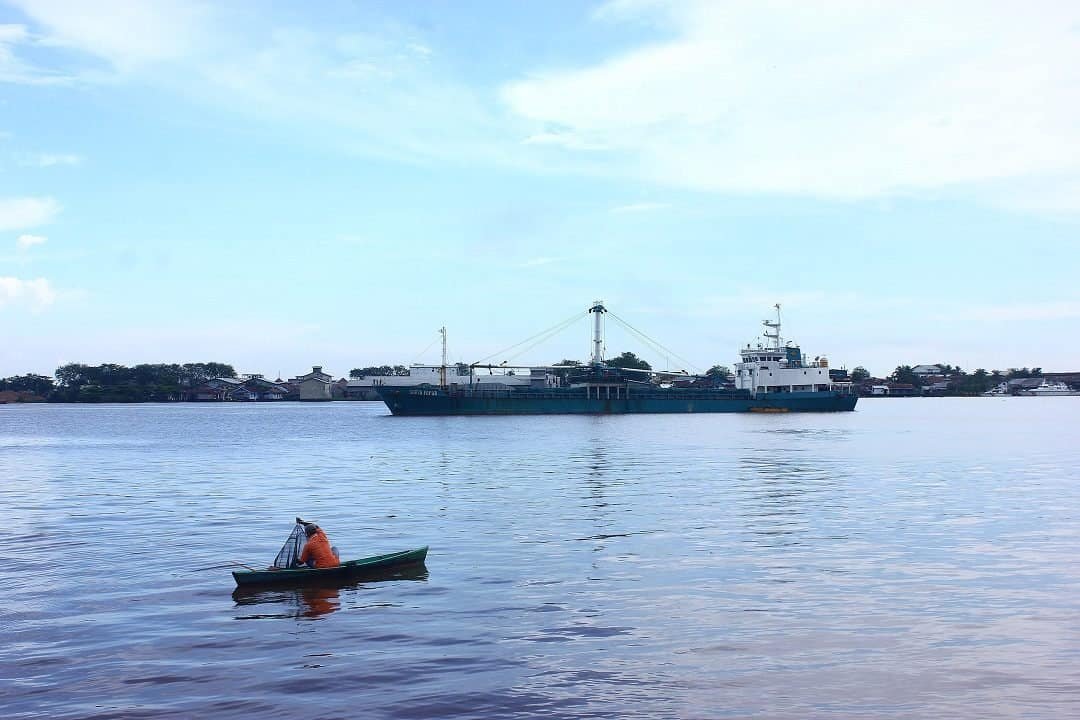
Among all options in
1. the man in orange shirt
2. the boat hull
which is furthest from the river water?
the boat hull

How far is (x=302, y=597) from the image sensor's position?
18.5 meters

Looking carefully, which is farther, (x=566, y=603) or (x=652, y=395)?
(x=652, y=395)

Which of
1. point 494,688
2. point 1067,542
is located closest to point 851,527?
point 1067,542

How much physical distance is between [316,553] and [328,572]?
18.5 inches

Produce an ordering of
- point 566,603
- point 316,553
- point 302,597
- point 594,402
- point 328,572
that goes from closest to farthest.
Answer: point 566,603
point 302,597
point 328,572
point 316,553
point 594,402

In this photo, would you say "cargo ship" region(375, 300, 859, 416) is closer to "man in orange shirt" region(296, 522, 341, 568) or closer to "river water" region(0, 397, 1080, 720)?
"river water" region(0, 397, 1080, 720)

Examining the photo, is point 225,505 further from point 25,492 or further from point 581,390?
point 581,390

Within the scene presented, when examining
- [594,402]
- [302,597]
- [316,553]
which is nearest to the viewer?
[302,597]

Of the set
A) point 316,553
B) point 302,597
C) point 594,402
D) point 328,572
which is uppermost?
point 594,402

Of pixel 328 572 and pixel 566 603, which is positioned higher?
pixel 328 572

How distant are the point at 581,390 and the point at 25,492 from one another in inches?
3831

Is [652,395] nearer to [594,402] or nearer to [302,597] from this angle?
[594,402]

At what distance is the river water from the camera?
12617 millimetres

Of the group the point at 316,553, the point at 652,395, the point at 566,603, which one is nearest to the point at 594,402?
the point at 652,395
